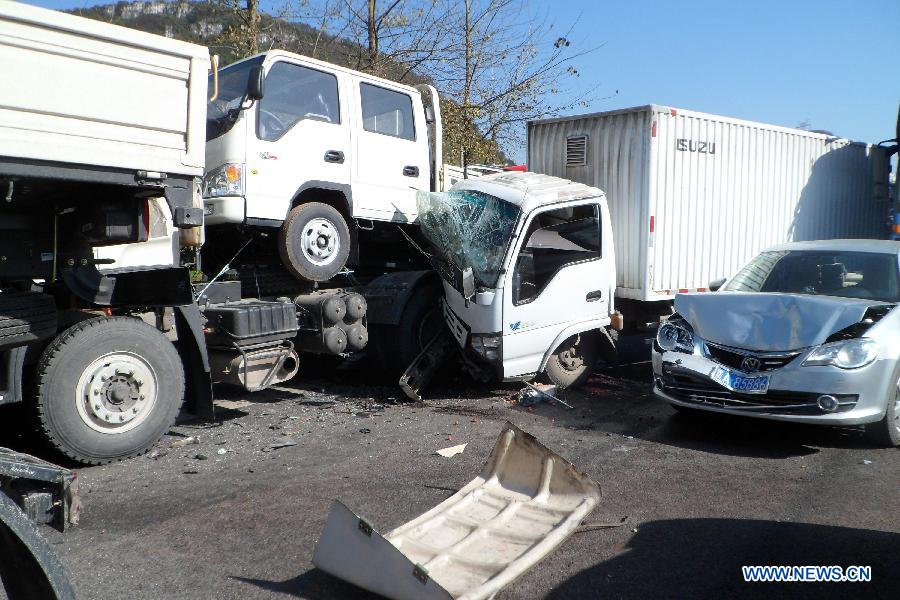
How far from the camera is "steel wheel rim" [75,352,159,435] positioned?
17.3ft

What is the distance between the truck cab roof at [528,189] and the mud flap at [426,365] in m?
1.58

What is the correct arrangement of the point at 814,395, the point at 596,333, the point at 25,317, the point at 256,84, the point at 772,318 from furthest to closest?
the point at 596,333
the point at 256,84
the point at 772,318
the point at 814,395
the point at 25,317

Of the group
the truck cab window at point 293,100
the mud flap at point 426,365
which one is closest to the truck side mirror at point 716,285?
the mud flap at point 426,365

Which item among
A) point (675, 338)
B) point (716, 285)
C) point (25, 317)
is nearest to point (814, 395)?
point (675, 338)

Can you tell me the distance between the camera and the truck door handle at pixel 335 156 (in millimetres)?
7645

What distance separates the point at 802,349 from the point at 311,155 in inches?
190

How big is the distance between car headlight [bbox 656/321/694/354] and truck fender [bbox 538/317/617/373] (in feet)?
4.34

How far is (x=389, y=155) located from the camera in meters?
8.30

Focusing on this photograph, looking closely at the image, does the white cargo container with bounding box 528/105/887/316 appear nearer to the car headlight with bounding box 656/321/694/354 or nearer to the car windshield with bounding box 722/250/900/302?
the car windshield with bounding box 722/250/900/302

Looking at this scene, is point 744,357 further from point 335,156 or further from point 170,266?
point 170,266

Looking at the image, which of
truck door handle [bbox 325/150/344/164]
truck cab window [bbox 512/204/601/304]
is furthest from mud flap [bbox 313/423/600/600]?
truck door handle [bbox 325/150/344/164]

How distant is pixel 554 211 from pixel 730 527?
433 cm

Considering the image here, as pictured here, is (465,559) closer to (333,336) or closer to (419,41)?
(333,336)

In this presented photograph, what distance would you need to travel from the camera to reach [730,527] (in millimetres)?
4402
